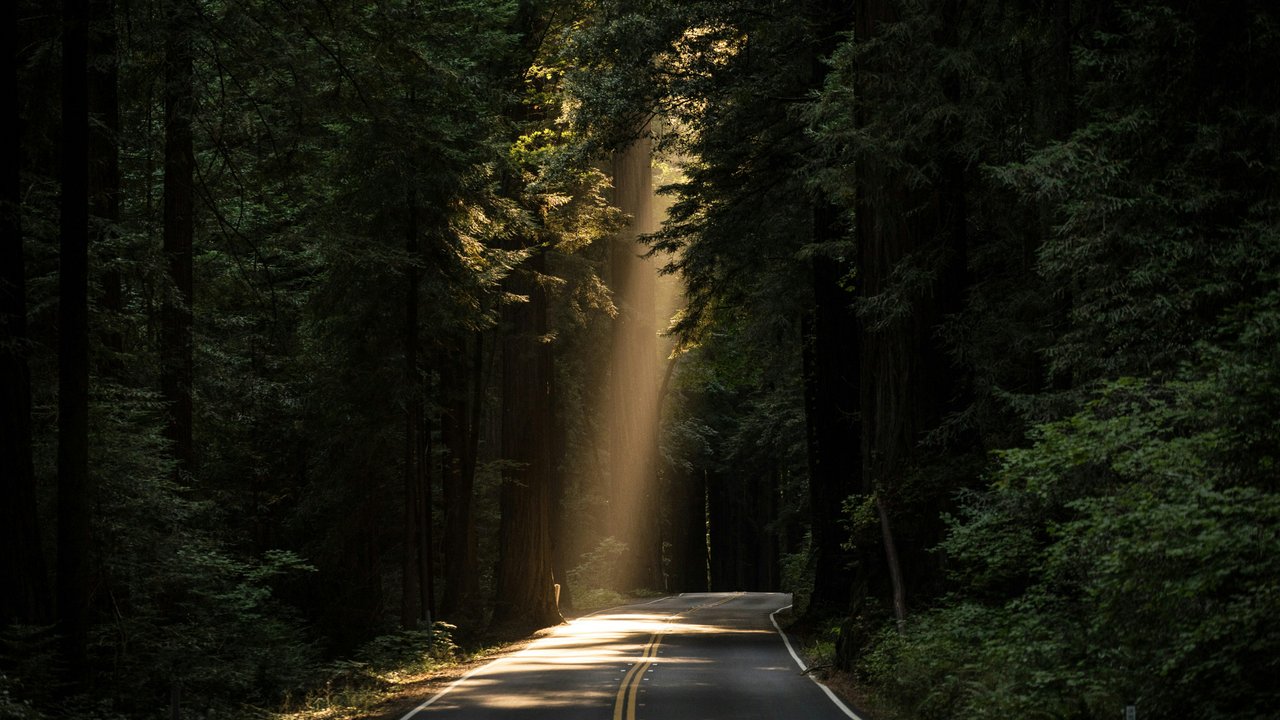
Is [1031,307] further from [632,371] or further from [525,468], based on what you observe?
[632,371]

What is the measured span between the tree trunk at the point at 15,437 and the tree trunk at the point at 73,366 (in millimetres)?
295

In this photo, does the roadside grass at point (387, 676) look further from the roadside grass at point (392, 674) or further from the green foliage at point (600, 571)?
the green foliage at point (600, 571)

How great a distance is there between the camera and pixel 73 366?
12812 millimetres

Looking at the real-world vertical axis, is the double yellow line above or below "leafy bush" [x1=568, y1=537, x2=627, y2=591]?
above

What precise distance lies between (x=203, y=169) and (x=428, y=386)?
262 inches

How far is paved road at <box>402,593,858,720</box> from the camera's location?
1404cm

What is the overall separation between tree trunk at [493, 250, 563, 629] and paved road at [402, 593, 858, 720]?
4.34 feet

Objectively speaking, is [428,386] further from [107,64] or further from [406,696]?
[107,64]

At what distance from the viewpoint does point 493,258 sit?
2309 centimetres

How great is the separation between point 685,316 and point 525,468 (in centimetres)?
546

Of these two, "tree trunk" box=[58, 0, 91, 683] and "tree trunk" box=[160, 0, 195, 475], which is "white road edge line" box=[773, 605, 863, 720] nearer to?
"tree trunk" box=[58, 0, 91, 683]

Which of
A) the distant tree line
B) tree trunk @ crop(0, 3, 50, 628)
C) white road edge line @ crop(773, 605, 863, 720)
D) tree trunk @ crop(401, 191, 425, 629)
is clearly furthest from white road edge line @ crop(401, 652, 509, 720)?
the distant tree line

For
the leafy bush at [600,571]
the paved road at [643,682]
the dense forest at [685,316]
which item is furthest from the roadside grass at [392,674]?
the leafy bush at [600,571]

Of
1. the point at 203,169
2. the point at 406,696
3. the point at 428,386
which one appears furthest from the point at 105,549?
the point at 203,169
